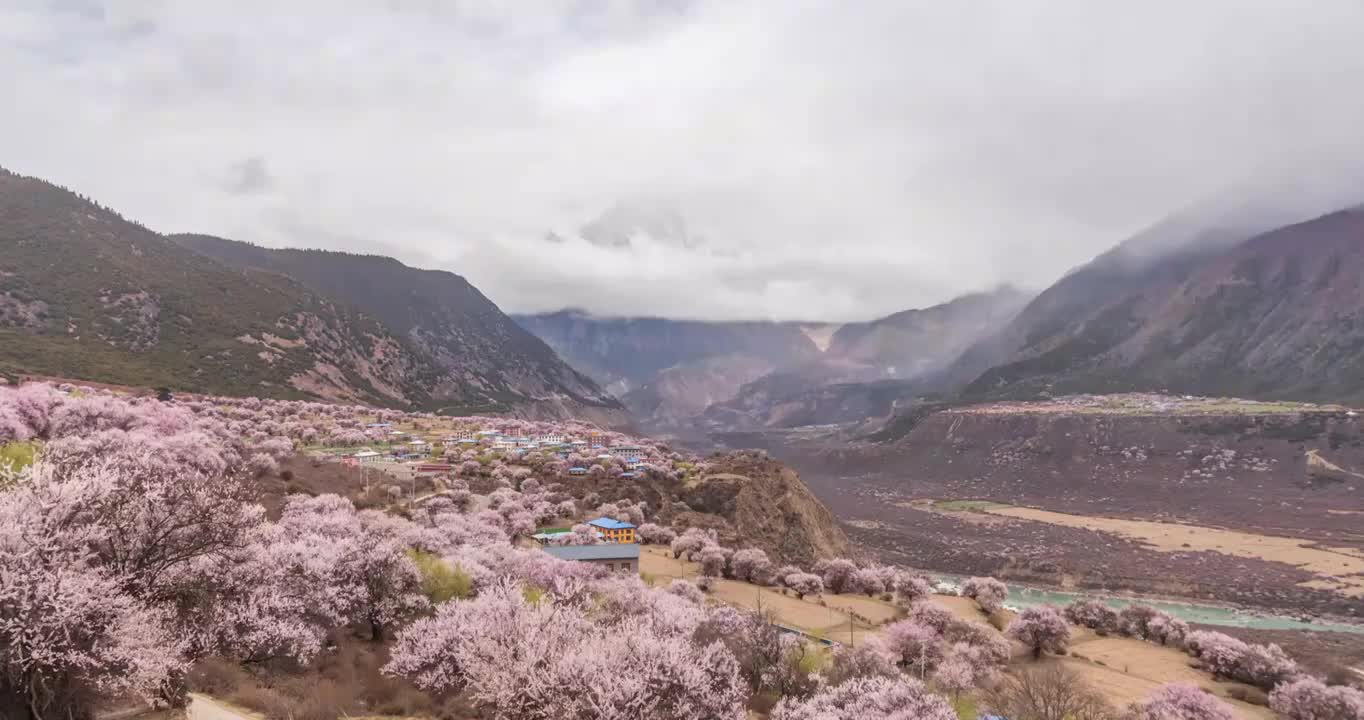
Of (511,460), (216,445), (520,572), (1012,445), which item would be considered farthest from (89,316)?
(1012,445)

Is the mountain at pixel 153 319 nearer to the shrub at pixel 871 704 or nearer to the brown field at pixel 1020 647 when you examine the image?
the brown field at pixel 1020 647

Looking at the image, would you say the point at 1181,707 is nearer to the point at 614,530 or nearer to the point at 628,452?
the point at 614,530

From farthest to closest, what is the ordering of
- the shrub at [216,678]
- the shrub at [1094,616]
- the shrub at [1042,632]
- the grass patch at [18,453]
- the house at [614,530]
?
the house at [614,530], the shrub at [1094,616], the shrub at [1042,632], the grass patch at [18,453], the shrub at [216,678]

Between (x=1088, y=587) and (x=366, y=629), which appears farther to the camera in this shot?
(x=1088, y=587)

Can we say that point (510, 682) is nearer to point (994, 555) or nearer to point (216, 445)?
point (216, 445)

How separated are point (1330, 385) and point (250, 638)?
19212 cm

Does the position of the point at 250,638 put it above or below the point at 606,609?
above

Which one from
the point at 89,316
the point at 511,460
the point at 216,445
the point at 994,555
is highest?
the point at 89,316

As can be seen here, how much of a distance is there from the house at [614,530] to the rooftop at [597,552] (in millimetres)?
7641

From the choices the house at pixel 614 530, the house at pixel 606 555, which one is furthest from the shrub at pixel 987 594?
the house at pixel 606 555

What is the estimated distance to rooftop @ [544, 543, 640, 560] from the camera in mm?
34938

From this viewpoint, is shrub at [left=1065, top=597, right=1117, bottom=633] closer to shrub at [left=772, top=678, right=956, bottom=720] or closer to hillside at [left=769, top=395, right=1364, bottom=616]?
hillside at [left=769, top=395, right=1364, bottom=616]

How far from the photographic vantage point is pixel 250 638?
1495 cm

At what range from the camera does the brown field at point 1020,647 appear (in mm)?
29133
